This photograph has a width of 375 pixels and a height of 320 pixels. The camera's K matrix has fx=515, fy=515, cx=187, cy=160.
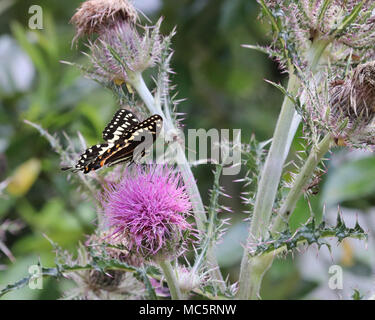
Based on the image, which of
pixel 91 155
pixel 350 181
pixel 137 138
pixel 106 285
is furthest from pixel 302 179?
pixel 350 181

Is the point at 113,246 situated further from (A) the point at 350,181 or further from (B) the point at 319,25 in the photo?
(A) the point at 350,181

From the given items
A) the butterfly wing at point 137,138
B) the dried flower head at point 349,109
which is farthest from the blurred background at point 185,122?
the dried flower head at point 349,109

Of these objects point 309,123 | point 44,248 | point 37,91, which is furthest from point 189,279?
point 37,91

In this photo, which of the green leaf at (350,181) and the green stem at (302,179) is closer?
the green stem at (302,179)

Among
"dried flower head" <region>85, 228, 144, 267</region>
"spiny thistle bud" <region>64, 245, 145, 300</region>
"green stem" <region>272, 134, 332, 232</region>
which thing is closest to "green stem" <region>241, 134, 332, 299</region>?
"green stem" <region>272, 134, 332, 232</region>

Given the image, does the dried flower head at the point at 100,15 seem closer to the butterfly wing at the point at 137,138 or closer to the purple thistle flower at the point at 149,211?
the butterfly wing at the point at 137,138

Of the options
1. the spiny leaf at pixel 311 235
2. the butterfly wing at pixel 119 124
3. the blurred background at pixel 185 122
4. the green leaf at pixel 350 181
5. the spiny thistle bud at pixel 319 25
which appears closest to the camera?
the spiny leaf at pixel 311 235

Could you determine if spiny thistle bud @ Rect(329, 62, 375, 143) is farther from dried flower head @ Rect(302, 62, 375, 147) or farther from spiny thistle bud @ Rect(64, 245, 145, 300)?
spiny thistle bud @ Rect(64, 245, 145, 300)
